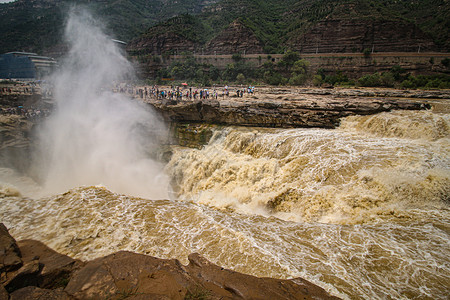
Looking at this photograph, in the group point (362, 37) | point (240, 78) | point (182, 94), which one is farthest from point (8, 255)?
point (362, 37)

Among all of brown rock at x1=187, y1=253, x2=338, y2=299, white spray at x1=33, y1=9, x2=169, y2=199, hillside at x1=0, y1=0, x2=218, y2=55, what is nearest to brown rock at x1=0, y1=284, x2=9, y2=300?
brown rock at x1=187, y1=253, x2=338, y2=299

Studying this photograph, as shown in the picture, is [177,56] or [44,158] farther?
[177,56]

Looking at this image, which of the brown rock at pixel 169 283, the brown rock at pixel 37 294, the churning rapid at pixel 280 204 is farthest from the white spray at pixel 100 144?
the brown rock at pixel 37 294

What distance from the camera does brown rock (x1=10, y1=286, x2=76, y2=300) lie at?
9.73ft

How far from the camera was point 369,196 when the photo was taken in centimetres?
699

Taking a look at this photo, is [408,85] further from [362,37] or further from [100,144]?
[100,144]

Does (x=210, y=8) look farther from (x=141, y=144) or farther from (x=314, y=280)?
(x=314, y=280)

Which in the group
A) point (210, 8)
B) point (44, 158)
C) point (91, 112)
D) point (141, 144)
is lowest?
point (44, 158)

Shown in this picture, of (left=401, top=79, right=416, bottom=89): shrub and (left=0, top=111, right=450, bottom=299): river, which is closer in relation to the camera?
(left=0, top=111, right=450, bottom=299): river

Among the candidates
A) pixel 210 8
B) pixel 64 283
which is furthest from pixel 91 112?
pixel 210 8

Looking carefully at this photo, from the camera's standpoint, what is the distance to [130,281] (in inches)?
135

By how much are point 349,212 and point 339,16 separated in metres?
43.4

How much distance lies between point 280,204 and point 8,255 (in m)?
7.03

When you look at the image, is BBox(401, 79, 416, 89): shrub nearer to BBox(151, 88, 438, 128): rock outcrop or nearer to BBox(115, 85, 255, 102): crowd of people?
BBox(151, 88, 438, 128): rock outcrop
